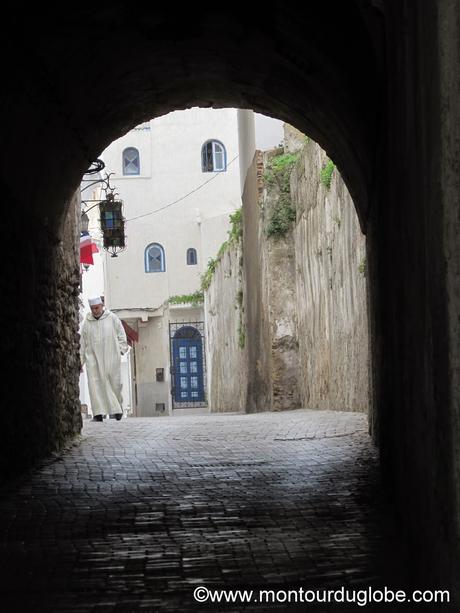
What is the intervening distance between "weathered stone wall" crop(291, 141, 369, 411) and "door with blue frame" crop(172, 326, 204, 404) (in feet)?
70.4

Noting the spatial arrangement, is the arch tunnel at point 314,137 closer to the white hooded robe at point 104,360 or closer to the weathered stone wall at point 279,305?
the white hooded robe at point 104,360

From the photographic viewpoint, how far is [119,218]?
15.8m

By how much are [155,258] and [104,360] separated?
24127mm

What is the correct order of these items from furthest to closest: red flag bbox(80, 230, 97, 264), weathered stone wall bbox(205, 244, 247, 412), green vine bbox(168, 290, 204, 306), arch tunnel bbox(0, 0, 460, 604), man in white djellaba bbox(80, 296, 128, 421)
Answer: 1. green vine bbox(168, 290, 204, 306)
2. red flag bbox(80, 230, 97, 264)
3. weathered stone wall bbox(205, 244, 247, 412)
4. man in white djellaba bbox(80, 296, 128, 421)
5. arch tunnel bbox(0, 0, 460, 604)

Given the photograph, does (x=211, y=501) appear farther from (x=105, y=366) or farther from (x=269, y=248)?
(x=269, y=248)

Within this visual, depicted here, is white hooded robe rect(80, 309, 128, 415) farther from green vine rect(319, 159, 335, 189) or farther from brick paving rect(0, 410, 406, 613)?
brick paving rect(0, 410, 406, 613)

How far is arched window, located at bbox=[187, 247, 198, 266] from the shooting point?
122 ft

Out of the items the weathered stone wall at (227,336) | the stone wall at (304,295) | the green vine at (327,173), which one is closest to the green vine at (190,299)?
the weathered stone wall at (227,336)

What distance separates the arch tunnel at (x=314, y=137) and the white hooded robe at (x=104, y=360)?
11.8ft

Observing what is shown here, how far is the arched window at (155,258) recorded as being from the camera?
122 feet

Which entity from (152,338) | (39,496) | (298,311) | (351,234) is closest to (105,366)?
(298,311)

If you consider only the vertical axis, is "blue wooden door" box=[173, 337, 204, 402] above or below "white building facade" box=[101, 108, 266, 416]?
below

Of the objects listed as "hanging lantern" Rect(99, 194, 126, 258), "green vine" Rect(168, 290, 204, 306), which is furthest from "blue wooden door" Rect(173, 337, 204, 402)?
"hanging lantern" Rect(99, 194, 126, 258)

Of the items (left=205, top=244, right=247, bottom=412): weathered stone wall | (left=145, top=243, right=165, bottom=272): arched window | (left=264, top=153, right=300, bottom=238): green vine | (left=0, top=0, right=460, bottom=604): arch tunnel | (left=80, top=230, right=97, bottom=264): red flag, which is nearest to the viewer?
(left=0, top=0, right=460, bottom=604): arch tunnel
